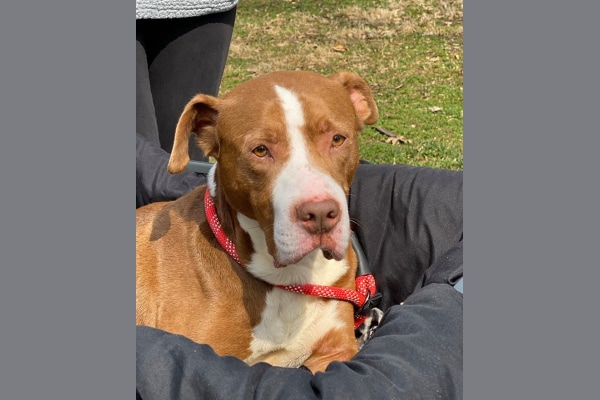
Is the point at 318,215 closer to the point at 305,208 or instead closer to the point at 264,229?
the point at 305,208

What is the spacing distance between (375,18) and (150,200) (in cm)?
685

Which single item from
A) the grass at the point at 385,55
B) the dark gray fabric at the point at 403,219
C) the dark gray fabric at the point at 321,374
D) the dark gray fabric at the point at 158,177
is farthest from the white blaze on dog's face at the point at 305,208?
the grass at the point at 385,55

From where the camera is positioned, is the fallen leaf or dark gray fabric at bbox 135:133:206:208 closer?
dark gray fabric at bbox 135:133:206:208

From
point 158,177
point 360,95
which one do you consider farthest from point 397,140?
point 360,95

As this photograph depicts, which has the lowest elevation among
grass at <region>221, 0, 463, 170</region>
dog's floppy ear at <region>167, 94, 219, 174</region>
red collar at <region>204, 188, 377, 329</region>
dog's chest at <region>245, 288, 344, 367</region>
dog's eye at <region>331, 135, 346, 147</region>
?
grass at <region>221, 0, 463, 170</region>

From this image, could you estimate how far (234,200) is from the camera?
360 cm

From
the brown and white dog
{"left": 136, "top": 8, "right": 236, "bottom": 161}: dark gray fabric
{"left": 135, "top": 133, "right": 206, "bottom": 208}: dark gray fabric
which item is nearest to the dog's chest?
the brown and white dog

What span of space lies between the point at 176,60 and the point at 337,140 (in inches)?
90.5

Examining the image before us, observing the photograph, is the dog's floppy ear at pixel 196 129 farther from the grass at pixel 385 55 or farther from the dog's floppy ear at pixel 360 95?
the grass at pixel 385 55

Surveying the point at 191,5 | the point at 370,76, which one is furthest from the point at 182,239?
the point at 370,76

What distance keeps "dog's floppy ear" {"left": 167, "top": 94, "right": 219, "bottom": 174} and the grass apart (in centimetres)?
333

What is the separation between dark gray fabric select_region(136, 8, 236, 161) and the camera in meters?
5.26

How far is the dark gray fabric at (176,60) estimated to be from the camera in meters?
5.26

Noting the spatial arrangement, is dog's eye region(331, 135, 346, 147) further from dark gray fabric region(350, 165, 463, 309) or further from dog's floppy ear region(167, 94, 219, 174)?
dark gray fabric region(350, 165, 463, 309)
